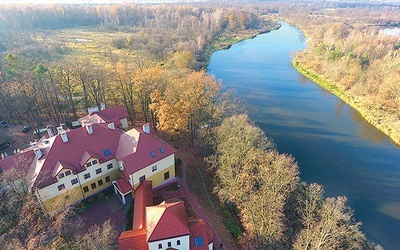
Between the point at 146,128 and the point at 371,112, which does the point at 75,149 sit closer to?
the point at 146,128

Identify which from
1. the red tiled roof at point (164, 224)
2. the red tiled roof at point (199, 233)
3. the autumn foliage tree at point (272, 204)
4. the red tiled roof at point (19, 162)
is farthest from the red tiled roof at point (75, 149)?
the autumn foliage tree at point (272, 204)

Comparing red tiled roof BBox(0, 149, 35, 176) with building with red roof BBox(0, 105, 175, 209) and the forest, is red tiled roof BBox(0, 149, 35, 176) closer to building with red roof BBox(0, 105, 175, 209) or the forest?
building with red roof BBox(0, 105, 175, 209)

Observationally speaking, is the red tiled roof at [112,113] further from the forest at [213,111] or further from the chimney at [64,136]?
the chimney at [64,136]

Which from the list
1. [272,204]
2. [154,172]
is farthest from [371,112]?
[154,172]

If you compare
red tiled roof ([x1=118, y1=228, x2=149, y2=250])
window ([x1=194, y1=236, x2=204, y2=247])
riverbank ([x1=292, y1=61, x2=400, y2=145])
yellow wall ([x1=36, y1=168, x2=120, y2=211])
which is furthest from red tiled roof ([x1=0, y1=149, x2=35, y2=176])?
riverbank ([x1=292, y1=61, x2=400, y2=145])

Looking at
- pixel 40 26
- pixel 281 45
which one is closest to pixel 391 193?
pixel 281 45

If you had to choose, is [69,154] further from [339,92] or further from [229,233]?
[339,92]
